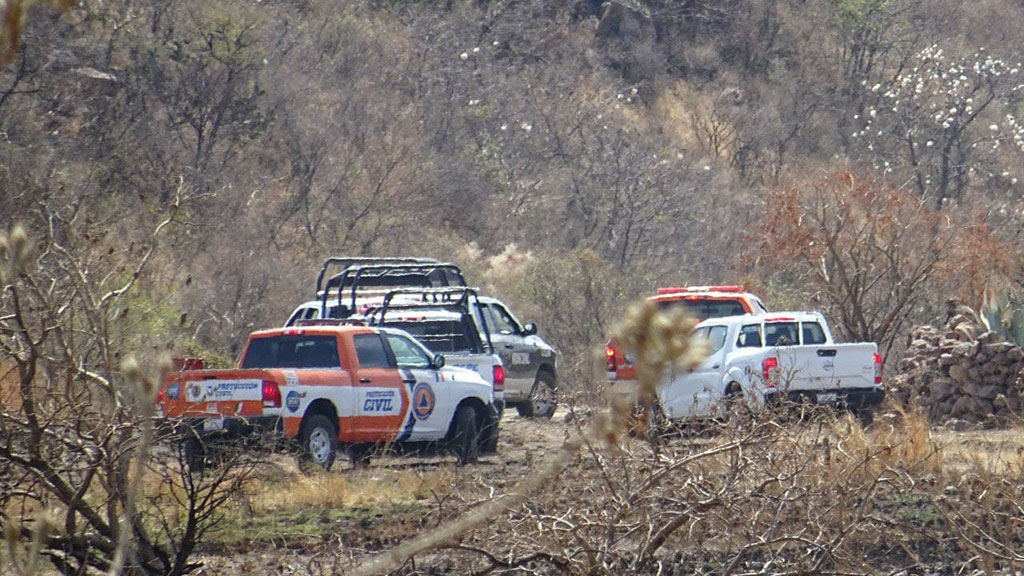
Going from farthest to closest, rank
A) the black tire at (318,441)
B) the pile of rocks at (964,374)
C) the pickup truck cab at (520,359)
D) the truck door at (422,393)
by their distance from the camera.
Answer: the pickup truck cab at (520,359) < the pile of rocks at (964,374) < the truck door at (422,393) < the black tire at (318,441)

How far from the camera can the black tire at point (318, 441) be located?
1193 centimetres

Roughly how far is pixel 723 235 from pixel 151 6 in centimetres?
1517

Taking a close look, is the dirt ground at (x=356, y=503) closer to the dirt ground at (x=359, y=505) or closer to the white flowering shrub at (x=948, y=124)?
the dirt ground at (x=359, y=505)

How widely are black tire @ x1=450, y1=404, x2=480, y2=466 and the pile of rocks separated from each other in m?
5.69

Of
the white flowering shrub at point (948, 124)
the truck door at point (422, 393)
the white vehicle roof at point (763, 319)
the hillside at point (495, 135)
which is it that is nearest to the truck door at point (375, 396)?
the truck door at point (422, 393)

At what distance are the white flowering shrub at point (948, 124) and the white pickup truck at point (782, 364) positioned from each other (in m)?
24.0

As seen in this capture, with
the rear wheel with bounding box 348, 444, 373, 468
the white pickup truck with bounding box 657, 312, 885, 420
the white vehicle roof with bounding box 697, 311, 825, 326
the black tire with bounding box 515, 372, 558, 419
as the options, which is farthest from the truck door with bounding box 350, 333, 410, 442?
the black tire with bounding box 515, 372, 558, 419

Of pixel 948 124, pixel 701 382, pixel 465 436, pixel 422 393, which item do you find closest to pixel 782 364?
pixel 701 382

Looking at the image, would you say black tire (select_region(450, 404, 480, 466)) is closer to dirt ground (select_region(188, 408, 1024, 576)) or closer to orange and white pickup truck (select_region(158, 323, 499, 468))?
orange and white pickup truck (select_region(158, 323, 499, 468))

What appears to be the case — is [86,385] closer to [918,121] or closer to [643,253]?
[643,253]

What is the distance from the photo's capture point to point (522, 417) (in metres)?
18.3

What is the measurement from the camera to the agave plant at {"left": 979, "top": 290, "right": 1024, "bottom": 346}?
56.1 feet

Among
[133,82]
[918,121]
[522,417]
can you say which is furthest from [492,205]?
[522,417]

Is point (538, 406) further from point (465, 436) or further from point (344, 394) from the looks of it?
point (344, 394)
